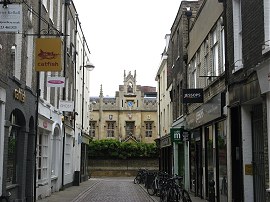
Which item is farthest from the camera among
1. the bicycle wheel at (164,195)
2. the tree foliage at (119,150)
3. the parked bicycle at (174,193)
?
the tree foliage at (119,150)

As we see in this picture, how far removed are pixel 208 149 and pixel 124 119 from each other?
64.2 meters

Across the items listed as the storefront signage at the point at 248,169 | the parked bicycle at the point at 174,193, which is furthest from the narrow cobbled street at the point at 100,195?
the storefront signage at the point at 248,169

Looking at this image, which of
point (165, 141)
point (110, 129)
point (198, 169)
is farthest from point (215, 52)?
point (110, 129)

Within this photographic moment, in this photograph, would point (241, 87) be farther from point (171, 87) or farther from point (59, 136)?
point (171, 87)

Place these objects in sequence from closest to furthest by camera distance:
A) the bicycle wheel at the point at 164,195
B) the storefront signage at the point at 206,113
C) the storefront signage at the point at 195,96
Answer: the storefront signage at the point at 206,113 < the bicycle wheel at the point at 164,195 < the storefront signage at the point at 195,96

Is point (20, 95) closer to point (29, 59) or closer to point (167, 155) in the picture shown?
point (29, 59)

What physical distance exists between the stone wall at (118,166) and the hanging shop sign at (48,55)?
43186 mm

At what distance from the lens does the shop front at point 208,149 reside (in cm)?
1627

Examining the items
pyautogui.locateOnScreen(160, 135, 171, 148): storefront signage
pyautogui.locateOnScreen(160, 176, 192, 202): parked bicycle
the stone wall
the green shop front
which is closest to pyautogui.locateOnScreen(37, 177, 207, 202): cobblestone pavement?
the green shop front

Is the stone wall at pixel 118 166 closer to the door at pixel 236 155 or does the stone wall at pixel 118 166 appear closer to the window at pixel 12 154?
the window at pixel 12 154

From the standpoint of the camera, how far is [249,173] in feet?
42.8

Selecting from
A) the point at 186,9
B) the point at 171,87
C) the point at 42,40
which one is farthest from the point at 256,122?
the point at 171,87

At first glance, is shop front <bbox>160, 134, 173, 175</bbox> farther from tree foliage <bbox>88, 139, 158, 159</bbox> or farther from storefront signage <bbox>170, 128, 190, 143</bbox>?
tree foliage <bbox>88, 139, 158, 159</bbox>

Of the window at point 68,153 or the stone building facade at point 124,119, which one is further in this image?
the stone building facade at point 124,119
